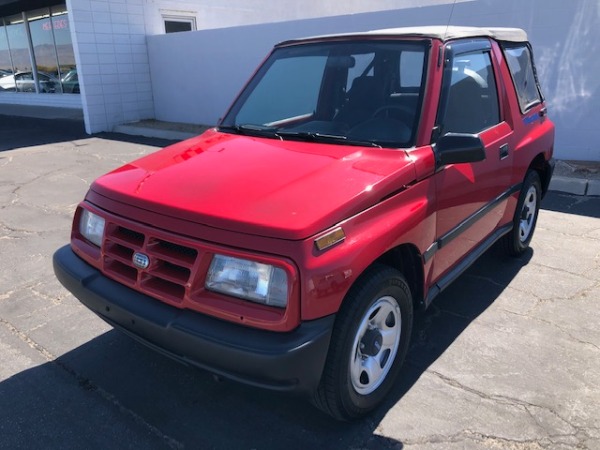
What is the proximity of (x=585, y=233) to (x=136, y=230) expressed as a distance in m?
4.75

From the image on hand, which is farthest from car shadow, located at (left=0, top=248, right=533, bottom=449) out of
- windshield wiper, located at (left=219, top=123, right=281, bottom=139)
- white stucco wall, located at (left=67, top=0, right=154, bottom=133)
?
white stucco wall, located at (left=67, top=0, right=154, bottom=133)

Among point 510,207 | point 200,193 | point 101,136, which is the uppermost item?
point 200,193

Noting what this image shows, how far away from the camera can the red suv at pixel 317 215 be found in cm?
218

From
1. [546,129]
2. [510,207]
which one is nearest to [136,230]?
[510,207]

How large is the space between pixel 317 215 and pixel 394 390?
1312 millimetres

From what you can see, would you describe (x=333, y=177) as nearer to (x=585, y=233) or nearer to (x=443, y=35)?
(x=443, y=35)

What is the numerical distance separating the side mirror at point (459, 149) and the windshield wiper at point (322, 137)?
0.36 m

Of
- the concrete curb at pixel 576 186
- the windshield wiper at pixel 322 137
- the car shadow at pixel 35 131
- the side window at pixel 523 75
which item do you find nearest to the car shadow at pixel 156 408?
the windshield wiper at pixel 322 137

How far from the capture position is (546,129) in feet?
15.2

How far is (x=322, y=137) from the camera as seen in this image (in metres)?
3.09

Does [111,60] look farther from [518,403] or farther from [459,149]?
[518,403]

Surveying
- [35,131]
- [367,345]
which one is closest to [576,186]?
[367,345]

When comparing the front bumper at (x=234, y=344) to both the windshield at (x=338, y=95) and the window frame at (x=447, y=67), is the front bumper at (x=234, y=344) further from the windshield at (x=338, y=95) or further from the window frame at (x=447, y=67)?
the window frame at (x=447, y=67)

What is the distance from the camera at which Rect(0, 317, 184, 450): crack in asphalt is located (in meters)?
2.60
